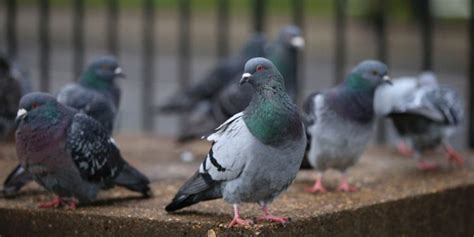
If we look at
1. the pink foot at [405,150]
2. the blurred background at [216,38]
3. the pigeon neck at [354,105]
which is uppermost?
the pigeon neck at [354,105]

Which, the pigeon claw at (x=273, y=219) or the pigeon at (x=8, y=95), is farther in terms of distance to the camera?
the pigeon at (x=8, y=95)

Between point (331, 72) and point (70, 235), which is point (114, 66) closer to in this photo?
point (70, 235)

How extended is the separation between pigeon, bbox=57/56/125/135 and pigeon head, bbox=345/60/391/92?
1.50 metres

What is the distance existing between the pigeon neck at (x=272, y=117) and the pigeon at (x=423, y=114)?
215 centimetres

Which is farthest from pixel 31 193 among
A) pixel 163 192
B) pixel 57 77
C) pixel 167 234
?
pixel 57 77

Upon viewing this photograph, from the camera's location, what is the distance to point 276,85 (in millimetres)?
5438

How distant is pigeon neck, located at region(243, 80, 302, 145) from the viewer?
531 centimetres

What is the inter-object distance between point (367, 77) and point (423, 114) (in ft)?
2.76

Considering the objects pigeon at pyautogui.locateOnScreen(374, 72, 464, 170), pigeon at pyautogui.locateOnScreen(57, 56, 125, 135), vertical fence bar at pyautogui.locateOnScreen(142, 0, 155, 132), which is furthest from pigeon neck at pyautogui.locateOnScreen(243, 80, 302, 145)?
vertical fence bar at pyautogui.locateOnScreen(142, 0, 155, 132)

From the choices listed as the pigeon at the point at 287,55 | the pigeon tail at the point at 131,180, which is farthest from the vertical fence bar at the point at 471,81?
the pigeon tail at the point at 131,180

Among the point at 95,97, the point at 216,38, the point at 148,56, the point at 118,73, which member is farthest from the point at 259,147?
the point at 216,38

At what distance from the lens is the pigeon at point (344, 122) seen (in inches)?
264

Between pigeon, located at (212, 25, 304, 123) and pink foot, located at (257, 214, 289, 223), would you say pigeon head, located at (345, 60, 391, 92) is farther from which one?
pink foot, located at (257, 214, 289, 223)

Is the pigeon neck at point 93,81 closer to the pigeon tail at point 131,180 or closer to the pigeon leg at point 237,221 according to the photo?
the pigeon tail at point 131,180
